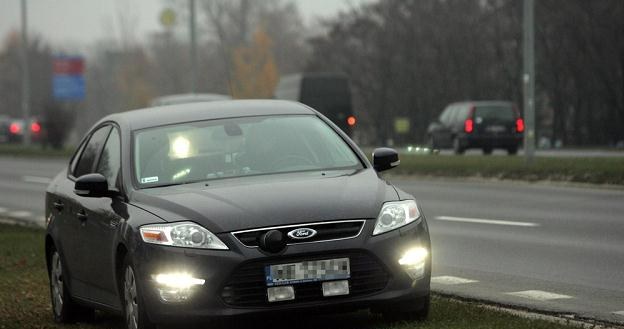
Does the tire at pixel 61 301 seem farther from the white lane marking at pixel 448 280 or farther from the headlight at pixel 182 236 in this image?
Result: the white lane marking at pixel 448 280

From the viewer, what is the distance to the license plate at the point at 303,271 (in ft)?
26.0

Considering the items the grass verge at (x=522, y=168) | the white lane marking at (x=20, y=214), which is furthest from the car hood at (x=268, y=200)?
the grass verge at (x=522, y=168)

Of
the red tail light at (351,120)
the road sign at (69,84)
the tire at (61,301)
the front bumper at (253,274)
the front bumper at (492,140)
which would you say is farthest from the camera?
the road sign at (69,84)

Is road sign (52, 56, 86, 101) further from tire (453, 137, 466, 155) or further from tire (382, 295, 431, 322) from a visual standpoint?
tire (382, 295, 431, 322)

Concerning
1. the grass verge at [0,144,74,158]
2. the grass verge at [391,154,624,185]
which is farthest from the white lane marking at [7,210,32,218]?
the grass verge at [0,144,74,158]

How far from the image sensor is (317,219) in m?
7.97

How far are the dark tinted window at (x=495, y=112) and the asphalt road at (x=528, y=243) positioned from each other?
46.0 ft

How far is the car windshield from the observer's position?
906 cm

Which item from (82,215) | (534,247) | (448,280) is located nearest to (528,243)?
(534,247)

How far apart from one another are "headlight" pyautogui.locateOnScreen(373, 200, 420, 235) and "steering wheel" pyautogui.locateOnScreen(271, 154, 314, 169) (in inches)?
37.5

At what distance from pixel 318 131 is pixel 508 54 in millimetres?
50751

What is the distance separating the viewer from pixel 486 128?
41.5 metres

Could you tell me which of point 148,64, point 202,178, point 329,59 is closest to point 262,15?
point 148,64

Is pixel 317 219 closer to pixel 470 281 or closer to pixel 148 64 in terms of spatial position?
pixel 470 281
